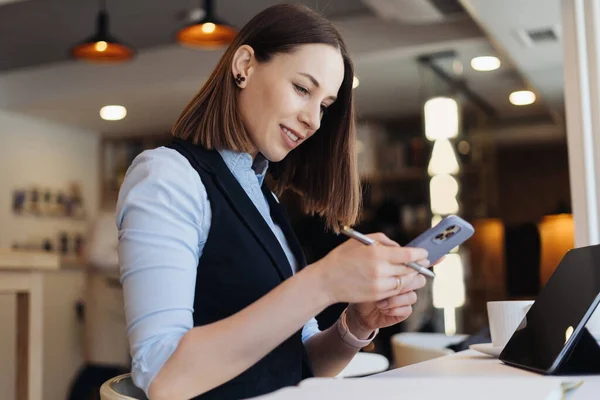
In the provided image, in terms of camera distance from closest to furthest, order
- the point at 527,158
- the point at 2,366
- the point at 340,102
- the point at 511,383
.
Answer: the point at 511,383 → the point at 340,102 → the point at 2,366 → the point at 527,158

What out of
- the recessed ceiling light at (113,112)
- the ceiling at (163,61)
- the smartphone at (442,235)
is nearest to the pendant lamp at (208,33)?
the ceiling at (163,61)

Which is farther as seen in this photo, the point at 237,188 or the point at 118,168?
the point at 118,168

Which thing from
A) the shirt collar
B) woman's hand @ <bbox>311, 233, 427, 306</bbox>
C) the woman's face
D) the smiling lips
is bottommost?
woman's hand @ <bbox>311, 233, 427, 306</bbox>

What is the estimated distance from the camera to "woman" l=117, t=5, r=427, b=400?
3.01ft

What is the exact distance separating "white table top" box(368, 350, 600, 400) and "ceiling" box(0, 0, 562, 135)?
3070 millimetres

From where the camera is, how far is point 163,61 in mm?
5797

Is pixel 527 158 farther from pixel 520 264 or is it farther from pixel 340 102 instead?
Result: pixel 340 102

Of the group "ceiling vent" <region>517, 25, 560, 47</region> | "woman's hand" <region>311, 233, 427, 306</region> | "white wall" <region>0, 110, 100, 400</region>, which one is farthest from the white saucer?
"white wall" <region>0, 110, 100, 400</region>

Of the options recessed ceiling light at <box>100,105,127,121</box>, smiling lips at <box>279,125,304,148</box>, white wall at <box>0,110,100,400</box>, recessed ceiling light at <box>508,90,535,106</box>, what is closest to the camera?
smiling lips at <box>279,125,304,148</box>

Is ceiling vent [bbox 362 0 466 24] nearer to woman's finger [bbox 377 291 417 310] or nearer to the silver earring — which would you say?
the silver earring

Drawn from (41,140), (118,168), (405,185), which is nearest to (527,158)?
(405,185)

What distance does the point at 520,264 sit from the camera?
6.51 m

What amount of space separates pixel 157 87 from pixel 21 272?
305 centimetres

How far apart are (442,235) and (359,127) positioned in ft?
13.1
